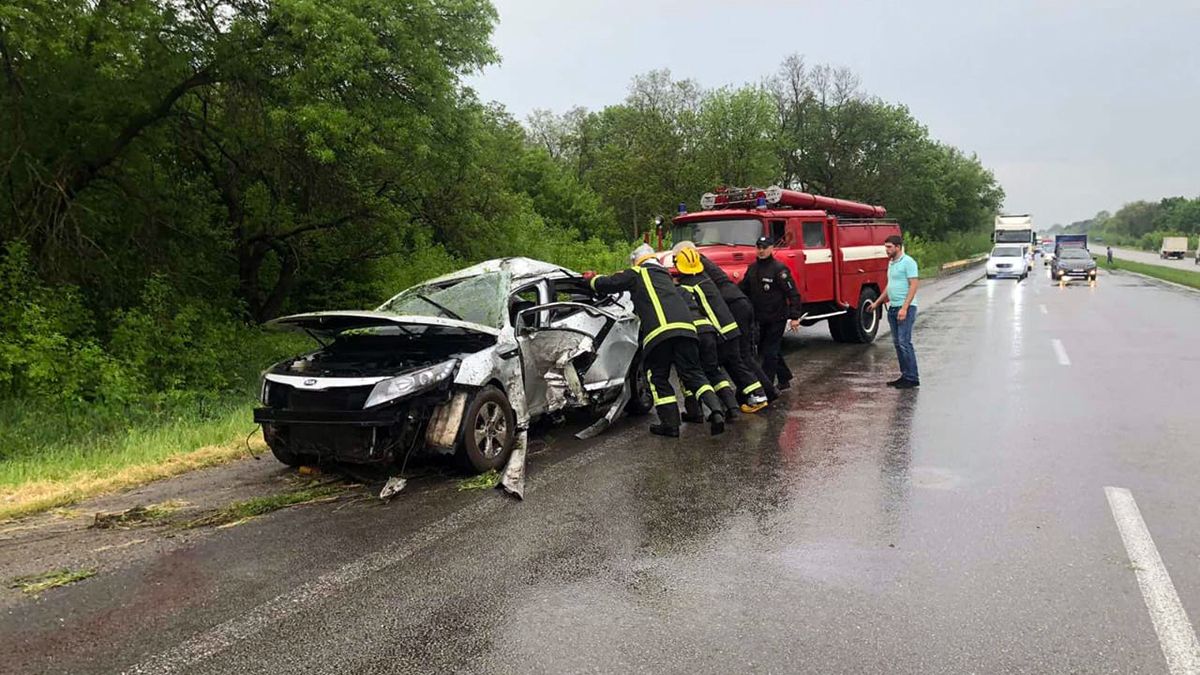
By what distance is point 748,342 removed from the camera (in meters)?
8.55

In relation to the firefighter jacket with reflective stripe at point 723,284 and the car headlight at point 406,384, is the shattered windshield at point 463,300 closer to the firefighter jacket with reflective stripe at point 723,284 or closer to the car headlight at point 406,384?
the car headlight at point 406,384

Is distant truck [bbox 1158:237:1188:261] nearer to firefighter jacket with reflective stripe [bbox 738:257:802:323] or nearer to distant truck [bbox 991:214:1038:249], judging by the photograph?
distant truck [bbox 991:214:1038:249]

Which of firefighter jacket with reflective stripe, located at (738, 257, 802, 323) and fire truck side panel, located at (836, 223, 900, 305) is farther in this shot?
fire truck side panel, located at (836, 223, 900, 305)

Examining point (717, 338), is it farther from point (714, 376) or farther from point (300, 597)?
point (300, 597)

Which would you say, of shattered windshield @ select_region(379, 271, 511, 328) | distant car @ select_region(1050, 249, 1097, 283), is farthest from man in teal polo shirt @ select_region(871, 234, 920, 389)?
distant car @ select_region(1050, 249, 1097, 283)

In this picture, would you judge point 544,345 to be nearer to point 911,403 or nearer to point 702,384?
point 702,384

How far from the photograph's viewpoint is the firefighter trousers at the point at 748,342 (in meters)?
8.30

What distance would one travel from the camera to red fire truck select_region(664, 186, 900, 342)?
38.2 feet

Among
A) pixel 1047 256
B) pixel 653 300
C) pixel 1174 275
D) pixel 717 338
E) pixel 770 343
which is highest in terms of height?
pixel 653 300

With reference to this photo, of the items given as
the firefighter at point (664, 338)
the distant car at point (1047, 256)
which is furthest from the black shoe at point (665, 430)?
the distant car at point (1047, 256)

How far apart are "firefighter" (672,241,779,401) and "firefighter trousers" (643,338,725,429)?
738mm

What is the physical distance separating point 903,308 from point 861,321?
4500 millimetres

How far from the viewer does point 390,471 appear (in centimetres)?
603

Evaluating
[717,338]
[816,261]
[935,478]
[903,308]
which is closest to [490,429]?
[717,338]
